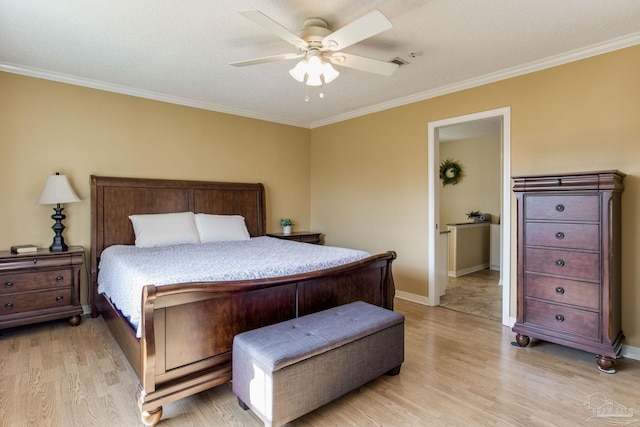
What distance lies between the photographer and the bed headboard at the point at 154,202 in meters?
3.65

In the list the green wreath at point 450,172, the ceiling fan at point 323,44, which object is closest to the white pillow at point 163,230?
the ceiling fan at point 323,44

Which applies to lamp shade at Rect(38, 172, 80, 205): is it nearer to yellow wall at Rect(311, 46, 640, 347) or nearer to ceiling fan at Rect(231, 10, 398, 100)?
ceiling fan at Rect(231, 10, 398, 100)

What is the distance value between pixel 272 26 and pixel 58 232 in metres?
2.94

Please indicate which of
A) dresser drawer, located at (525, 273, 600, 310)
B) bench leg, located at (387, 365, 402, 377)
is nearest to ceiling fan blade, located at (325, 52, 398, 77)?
dresser drawer, located at (525, 273, 600, 310)

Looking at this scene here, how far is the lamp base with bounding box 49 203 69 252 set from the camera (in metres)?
3.30

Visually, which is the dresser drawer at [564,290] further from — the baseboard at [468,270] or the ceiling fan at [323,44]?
the baseboard at [468,270]

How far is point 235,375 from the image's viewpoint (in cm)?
198

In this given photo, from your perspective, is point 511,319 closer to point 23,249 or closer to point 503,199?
point 503,199

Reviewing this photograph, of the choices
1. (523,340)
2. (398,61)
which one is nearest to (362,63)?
(398,61)

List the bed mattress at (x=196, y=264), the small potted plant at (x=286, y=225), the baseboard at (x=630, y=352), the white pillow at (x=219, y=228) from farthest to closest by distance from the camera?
the small potted plant at (x=286, y=225), the white pillow at (x=219, y=228), the baseboard at (x=630, y=352), the bed mattress at (x=196, y=264)

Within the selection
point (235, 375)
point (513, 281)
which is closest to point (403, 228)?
point (513, 281)

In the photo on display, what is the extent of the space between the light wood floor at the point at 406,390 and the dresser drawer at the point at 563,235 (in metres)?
0.89

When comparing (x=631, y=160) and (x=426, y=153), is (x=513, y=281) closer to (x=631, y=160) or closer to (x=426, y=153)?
(x=631, y=160)

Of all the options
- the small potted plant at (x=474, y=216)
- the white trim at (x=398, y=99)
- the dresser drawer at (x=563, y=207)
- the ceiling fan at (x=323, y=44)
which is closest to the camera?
the ceiling fan at (x=323, y=44)
